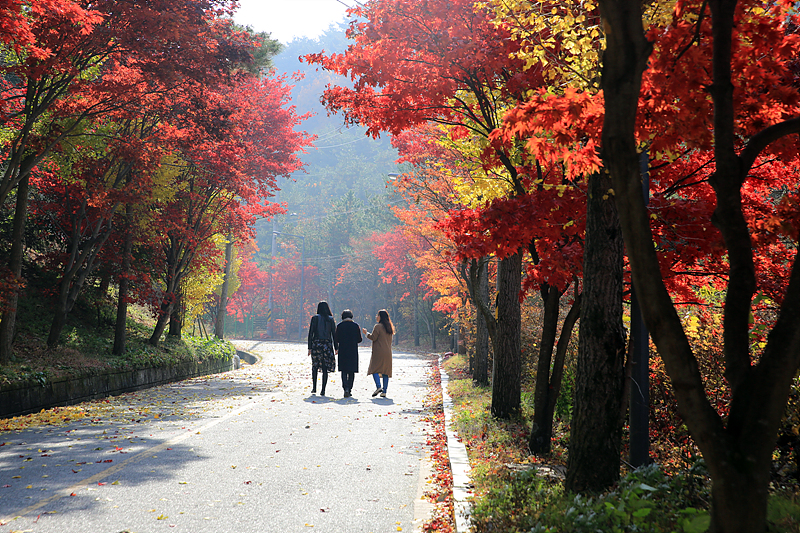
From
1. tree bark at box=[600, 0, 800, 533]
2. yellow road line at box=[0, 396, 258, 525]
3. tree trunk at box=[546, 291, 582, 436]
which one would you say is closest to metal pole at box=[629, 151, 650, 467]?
tree trunk at box=[546, 291, 582, 436]

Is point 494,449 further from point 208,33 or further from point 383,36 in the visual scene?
point 208,33

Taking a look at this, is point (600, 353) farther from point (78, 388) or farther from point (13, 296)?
point (78, 388)

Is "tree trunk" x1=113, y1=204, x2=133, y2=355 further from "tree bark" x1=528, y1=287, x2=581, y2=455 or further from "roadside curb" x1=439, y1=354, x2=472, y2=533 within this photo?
"tree bark" x1=528, y1=287, x2=581, y2=455

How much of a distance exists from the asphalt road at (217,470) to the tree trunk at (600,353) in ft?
4.96

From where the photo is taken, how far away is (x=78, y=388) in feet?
39.9

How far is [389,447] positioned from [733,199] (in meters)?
6.09

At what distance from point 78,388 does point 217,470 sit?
7084mm

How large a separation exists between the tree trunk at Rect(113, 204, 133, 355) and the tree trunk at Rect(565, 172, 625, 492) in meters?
14.2

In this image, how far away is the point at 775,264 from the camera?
22.6 feet

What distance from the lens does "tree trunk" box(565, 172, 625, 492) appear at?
16.9 feet

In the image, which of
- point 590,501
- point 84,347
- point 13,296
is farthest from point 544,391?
point 84,347

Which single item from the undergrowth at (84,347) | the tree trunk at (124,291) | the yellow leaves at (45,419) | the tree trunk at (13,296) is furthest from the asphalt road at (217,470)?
the tree trunk at (124,291)

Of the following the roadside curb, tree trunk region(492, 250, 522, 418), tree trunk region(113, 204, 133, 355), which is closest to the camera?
the roadside curb

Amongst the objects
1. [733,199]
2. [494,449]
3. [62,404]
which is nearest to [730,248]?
[733,199]
